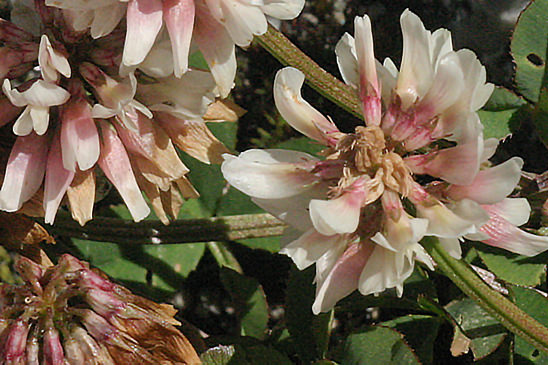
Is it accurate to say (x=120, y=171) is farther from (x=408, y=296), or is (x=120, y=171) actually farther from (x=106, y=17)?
(x=408, y=296)

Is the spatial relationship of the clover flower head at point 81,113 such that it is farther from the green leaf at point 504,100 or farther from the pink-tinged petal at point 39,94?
the green leaf at point 504,100

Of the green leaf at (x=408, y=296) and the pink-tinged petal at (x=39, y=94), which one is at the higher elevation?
the pink-tinged petal at (x=39, y=94)

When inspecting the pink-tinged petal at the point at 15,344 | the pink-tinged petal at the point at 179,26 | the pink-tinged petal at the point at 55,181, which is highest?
the pink-tinged petal at the point at 179,26

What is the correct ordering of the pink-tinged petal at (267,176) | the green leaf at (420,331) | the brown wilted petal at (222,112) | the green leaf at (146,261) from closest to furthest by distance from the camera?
the pink-tinged petal at (267,176)
the brown wilted petal at (222,112)
the green leaf at (420,331)
the green leaf at (146,261)

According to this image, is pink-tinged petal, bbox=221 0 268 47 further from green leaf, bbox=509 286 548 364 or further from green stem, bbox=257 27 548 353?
green leaf, bbox=509 286 548 364

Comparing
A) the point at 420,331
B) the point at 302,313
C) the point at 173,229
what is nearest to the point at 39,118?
the point at 173,229

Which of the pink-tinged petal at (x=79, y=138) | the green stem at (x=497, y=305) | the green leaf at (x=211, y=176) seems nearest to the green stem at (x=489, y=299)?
the green stem at (x=497, y=305)

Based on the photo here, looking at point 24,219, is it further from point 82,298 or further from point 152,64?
point 152,64
